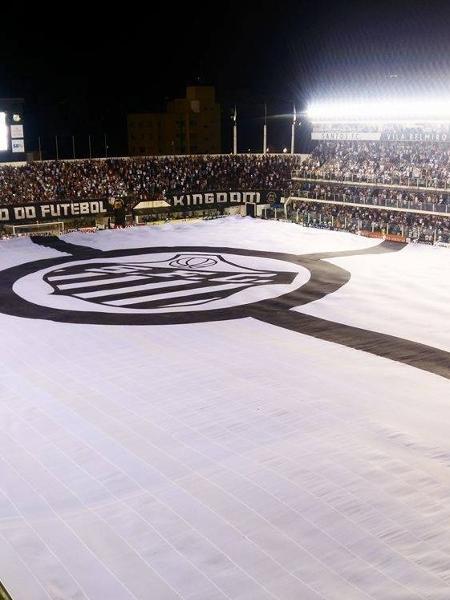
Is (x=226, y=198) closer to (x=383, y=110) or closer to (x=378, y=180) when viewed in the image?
(x=378, y=180)

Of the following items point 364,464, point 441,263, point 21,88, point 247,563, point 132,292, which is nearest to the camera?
point 247,563

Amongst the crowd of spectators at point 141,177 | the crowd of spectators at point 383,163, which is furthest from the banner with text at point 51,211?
the crowd of spectators at point 383,163

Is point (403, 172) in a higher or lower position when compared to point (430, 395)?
higher

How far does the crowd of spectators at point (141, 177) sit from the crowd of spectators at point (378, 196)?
11.4 feet

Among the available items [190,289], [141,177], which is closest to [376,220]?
[141,177]

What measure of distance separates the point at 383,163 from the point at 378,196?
443 centimetres

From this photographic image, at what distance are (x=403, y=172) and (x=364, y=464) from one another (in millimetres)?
37135

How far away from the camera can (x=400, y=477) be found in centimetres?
986

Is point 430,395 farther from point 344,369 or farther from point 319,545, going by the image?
point 319,545

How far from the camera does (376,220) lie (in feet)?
139

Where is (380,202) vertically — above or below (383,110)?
below

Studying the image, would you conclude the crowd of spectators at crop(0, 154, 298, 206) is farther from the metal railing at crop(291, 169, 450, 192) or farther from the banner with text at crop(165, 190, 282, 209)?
the metal railing at crop(291, 169, 450, 192)

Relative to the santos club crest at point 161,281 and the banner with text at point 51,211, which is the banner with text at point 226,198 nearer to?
the banner with text at point 51,211

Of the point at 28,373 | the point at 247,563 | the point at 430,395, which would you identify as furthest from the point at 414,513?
the point at 28,373
